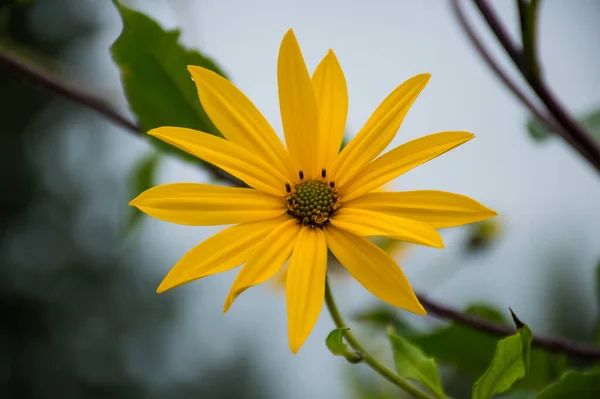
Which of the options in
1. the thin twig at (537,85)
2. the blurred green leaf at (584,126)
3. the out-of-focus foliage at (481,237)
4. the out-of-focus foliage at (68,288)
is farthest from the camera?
the out-of-focus foliage at (68,288)

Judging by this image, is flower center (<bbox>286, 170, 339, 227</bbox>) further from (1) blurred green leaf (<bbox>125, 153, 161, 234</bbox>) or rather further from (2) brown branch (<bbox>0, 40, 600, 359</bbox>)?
(1) blurred green leaf (<bbox>125, 153, 161, 234</bbox>)

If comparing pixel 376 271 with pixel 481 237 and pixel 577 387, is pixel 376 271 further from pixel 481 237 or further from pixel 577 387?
pixel 481 237

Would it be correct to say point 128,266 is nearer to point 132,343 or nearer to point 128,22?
point 132,343

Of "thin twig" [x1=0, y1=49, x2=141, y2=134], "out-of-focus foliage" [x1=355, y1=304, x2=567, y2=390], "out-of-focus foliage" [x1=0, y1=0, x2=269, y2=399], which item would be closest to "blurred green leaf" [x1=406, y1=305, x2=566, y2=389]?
"out-of-focus foliage" [x1=355, y1=304, x2=567, y2=390]

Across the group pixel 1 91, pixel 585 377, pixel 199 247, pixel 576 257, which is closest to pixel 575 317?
pixel 576 257

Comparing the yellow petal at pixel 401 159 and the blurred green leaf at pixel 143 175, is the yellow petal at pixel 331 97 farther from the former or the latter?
the blurred green leaf at pixel 143 175

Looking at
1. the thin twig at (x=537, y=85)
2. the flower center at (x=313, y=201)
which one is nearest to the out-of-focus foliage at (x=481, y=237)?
the thin twig at (x=537, y=85)
